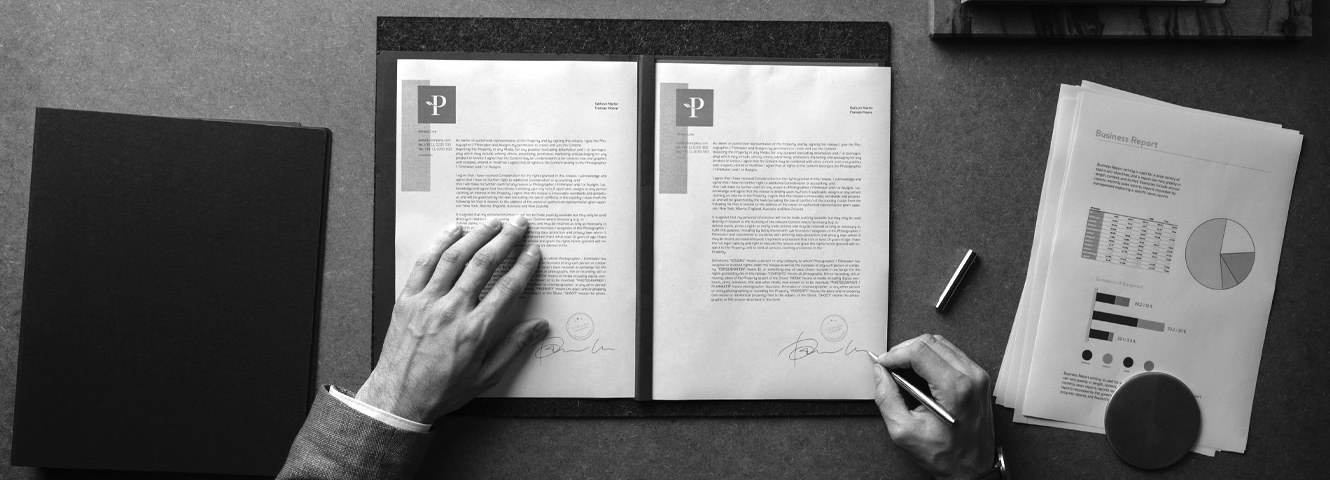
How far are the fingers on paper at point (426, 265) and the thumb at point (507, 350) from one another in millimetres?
101

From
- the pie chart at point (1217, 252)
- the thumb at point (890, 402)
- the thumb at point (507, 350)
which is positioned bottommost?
the thumb at point (890, 402)

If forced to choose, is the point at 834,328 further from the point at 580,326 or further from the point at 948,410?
the point at 580,326

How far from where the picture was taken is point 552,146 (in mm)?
730

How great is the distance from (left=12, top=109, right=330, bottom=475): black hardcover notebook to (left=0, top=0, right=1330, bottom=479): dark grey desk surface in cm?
4

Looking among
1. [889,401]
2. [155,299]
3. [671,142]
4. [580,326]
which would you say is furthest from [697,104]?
[155,299]

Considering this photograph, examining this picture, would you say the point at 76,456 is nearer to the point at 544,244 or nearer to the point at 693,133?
the point at 544,244

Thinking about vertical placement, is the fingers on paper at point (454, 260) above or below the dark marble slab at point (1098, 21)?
below

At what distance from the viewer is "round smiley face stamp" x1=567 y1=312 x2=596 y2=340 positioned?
0.73m

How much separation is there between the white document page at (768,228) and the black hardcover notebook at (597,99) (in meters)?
0.01

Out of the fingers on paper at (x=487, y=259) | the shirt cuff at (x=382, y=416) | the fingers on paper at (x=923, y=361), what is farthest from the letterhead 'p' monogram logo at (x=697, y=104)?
the shirt cuff at (x=382, y=416)

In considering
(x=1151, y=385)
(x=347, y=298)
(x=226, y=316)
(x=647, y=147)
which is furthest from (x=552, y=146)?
(x=1151, y=385)

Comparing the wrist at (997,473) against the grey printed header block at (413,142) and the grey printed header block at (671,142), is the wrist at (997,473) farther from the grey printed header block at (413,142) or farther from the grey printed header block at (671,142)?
the grey printed header block at (413,142)

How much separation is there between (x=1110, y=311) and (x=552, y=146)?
0.63 metres

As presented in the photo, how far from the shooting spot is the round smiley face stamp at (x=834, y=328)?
738 mm
